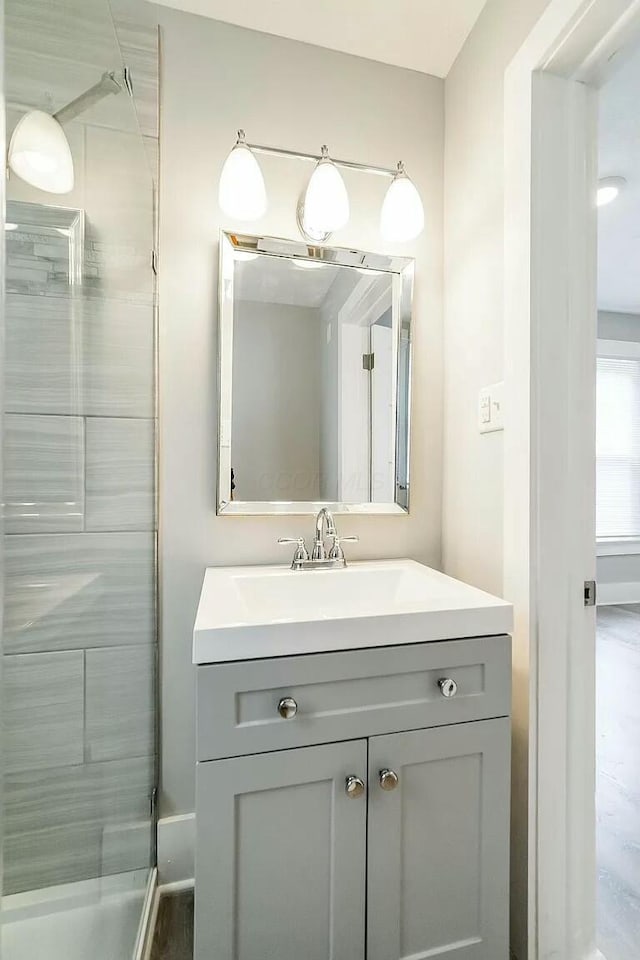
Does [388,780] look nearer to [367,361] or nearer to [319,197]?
[367,361]

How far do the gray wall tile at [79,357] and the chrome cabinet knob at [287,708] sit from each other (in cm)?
60

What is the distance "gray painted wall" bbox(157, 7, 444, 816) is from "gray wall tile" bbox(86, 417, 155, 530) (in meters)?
Result: 0.07

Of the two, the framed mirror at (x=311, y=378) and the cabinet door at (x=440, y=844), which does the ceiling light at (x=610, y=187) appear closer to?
the framed mirror at (x=311, y=378)

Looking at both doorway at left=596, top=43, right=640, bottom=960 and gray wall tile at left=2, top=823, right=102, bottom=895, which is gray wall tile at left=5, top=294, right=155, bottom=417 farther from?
doorway at left=596, top=43, right=640, bottom=960

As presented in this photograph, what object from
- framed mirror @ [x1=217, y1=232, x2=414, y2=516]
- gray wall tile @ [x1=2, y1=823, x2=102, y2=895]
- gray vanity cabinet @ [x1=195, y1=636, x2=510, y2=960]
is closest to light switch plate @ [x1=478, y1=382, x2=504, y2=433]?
framed mirror @ [x1=217, y1=232, x2=414, y2=516]

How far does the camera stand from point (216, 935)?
80 centimetres

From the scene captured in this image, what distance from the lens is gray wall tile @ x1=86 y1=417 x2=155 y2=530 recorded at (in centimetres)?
88

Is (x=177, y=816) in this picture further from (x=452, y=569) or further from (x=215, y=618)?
(x=452, y=569)

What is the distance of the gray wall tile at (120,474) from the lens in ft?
2.90

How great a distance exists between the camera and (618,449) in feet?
14.0

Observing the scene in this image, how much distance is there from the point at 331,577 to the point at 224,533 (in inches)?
13.0

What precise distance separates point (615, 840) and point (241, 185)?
2.19m

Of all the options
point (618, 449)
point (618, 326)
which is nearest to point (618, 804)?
point (618, 449)

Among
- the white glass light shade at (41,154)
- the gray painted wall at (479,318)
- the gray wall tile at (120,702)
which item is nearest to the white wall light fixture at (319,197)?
the gray painted wall at (479,318)
